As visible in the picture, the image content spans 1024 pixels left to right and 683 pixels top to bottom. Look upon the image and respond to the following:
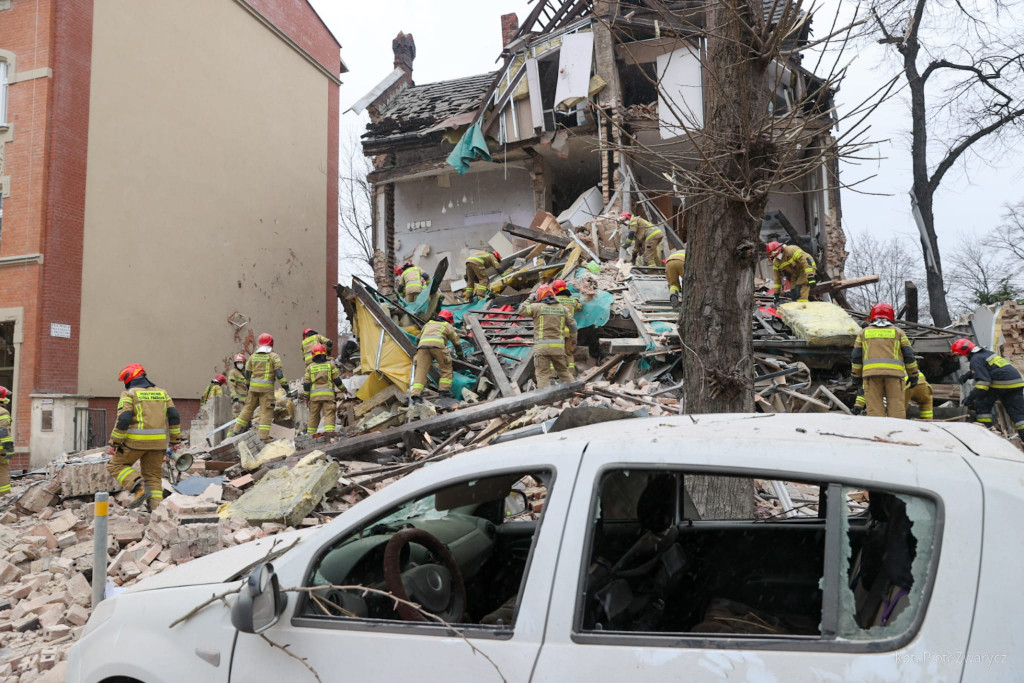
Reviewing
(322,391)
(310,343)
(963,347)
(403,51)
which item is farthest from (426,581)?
(403,51)

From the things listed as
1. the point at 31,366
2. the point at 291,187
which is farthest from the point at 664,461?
the point at 291,187

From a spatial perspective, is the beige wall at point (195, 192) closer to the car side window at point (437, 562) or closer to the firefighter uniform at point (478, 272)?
the firefighter uniform at point (478, 272)

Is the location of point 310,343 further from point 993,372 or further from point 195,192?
point 993,372

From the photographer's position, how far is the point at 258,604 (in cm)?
212

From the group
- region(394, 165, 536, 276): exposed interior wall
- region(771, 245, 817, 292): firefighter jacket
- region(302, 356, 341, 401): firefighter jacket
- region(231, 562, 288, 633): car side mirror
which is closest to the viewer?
region(231, 562, 288, 633): car side mirror

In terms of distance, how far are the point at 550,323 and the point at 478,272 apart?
16.3 feet

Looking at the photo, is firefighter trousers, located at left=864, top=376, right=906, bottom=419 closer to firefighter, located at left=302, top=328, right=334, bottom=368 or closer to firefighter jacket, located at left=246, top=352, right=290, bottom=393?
firefighter, located at left=302, top=328, right=334, bottom=368

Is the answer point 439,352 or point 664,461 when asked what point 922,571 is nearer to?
point 664,461

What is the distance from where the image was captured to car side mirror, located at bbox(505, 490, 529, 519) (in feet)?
10.8

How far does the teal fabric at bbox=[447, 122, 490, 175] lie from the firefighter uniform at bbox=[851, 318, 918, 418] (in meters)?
12.3

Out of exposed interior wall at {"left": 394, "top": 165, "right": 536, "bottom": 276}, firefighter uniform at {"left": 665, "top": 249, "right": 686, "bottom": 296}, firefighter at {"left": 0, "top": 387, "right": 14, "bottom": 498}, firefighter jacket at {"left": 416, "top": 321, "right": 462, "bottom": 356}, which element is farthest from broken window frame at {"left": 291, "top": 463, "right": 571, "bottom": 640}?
exposed interior wall at {"left": 394, "top": 165, "right": 536, "bottom": 276}

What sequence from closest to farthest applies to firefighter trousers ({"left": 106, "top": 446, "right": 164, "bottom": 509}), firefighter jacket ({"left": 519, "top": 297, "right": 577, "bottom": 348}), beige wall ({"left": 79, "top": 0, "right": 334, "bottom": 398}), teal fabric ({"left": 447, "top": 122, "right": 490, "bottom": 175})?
1. firefighter trousers ({"left": 106, "top": 446, "right": 164, "bottom": 509})
2. firefighter jacket ({"left": 519, "top": 297, "right": 577, "bottom": 348})
3. beige wall ({"left": 79, "top": 0, "right": 334, "bottom": 398})
4. teal fabric ({"left": 447, "top": 122, "right": 490, "bottom": 175})

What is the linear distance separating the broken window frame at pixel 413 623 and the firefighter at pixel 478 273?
508 inches

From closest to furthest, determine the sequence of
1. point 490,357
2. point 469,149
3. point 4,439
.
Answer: point 4,439 → point 490,357 → point 469,149
